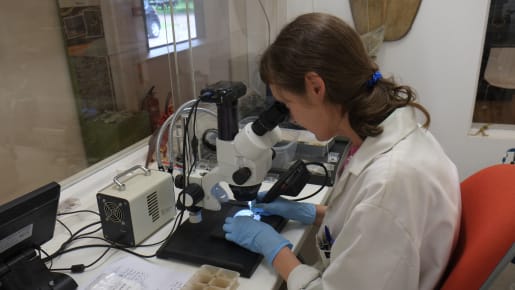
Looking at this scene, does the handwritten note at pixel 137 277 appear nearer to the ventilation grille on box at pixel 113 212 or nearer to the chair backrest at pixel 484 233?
the ventilation grille on box at pixel 113 212

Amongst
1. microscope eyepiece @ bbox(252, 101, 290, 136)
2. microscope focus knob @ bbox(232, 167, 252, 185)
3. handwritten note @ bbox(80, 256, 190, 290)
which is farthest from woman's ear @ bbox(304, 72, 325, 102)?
handwritten note @ bbox(80, 256, 190, 290)

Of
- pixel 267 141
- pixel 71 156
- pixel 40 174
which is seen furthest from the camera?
pixel 71 156

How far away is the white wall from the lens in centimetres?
226

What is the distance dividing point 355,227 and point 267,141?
385 mm

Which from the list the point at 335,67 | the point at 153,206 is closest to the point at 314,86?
the point at 335,67

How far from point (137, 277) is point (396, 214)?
0.73m

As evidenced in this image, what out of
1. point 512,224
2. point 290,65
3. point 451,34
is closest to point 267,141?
point 290,65

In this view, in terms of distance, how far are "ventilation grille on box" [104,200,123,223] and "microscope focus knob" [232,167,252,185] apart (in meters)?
0.37

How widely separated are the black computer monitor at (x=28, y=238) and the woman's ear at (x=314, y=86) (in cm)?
69

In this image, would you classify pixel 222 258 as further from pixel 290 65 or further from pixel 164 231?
pixel 290 65

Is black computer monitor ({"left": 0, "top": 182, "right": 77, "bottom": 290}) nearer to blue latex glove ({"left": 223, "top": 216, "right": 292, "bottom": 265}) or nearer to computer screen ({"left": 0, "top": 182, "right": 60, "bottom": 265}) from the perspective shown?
computer screen ({"left": 0, "top": 182, "right": 60, "bottom": 265})

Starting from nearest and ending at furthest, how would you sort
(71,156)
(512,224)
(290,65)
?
(512,224)
(290,65)
(71,156)

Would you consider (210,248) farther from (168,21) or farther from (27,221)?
(168,21)

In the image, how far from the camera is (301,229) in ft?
4.23
